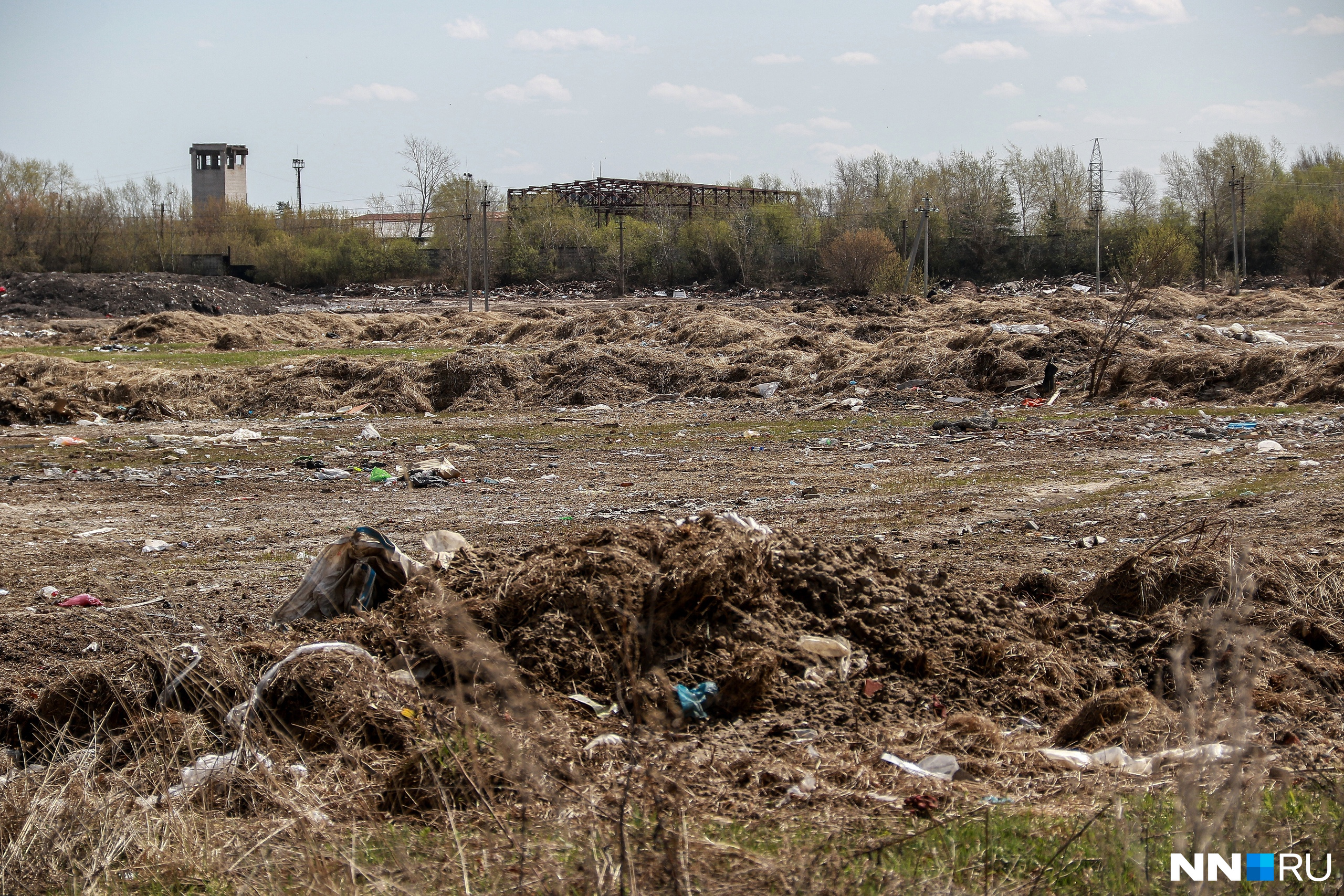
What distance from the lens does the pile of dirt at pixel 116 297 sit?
38.7 metres

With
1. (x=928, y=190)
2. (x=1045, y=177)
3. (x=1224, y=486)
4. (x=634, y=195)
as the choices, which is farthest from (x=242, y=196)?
(x=1224, y=486)

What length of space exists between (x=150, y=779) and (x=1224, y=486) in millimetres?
8467

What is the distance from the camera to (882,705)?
13.4 ft

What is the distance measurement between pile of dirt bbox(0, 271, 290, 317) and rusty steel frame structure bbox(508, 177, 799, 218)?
83.6ft

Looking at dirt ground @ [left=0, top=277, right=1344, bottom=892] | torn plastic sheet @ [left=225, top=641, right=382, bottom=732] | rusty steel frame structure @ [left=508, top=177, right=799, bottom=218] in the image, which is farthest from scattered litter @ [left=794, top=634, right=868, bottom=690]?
rusty steel frame structure @ [left=508, top=177, right=799, bottom=218]

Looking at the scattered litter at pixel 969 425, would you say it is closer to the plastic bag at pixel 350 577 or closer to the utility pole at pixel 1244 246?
the plastic bag at pixel 350 577

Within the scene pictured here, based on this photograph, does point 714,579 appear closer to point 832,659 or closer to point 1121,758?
point 832,659

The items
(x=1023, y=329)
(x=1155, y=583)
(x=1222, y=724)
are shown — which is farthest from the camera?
(x=1023, y=329)

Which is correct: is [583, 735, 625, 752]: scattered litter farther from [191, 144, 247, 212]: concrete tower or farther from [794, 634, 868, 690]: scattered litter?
[191, 144, 247, 212]: concrete tower

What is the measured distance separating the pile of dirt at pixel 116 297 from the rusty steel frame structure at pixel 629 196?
25.5 meters

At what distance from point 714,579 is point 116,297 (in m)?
43.1

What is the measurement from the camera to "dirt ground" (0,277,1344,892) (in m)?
3.58

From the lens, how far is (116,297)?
132 feet

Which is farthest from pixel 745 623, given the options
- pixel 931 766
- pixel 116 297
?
pixel 116 297
